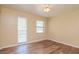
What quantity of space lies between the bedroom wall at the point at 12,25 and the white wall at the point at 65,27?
0.22 metres

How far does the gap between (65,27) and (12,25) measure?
1.27m

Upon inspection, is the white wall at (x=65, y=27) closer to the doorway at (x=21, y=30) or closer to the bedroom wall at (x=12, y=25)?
the bedroom wall at (x=12, y=25)

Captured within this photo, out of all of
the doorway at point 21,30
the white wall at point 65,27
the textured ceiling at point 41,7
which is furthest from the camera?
the white wall at point 65,27

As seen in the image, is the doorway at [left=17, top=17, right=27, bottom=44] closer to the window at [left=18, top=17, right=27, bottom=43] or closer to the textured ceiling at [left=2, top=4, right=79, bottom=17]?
the window at [left=18, top=17, right=27, bottom=43]

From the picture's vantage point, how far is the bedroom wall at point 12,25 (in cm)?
182

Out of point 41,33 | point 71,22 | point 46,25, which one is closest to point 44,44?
point 41,33

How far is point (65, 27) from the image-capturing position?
6.47ft

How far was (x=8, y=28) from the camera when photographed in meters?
1.98

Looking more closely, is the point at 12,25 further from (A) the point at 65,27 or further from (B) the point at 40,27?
(A) the point at 65,27

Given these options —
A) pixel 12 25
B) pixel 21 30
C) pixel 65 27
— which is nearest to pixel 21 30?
pixel 21 30

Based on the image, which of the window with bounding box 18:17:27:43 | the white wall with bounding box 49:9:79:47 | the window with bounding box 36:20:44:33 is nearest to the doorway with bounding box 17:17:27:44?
the window with bounding box 18:17:27:43

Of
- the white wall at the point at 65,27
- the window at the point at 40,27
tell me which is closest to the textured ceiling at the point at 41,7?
the white wall at the point at 65,27

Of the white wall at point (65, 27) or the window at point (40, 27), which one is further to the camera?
the white wall at point (65, 27)
